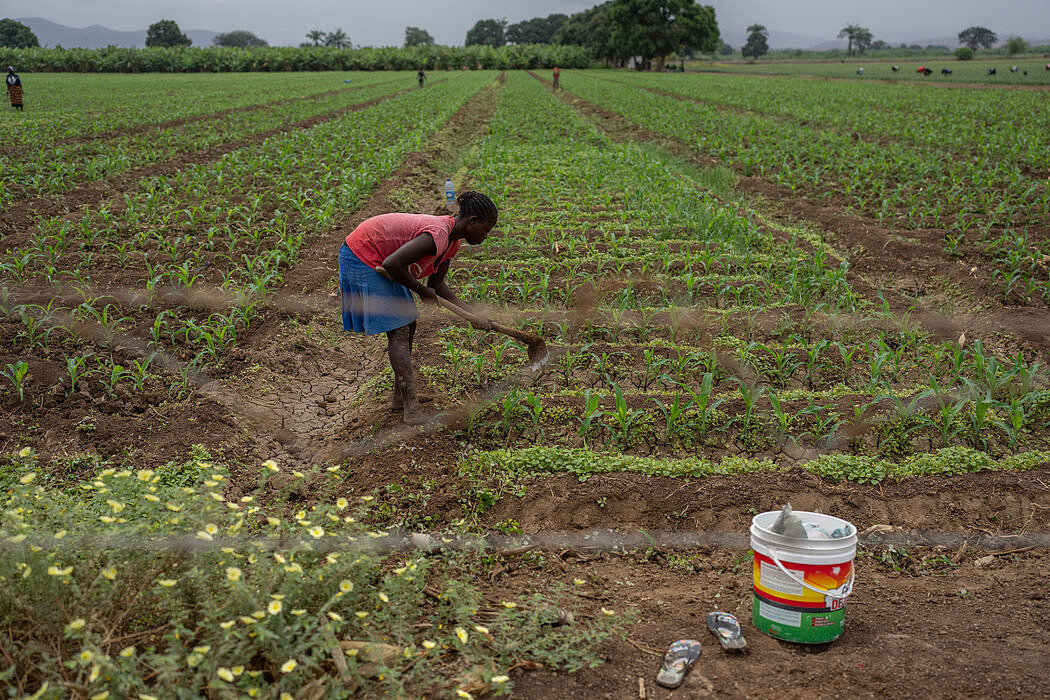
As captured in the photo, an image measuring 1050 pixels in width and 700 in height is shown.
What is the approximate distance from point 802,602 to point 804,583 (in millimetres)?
78

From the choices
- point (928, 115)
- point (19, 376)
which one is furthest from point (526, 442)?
point (928, 115)

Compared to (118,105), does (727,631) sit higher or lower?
lower

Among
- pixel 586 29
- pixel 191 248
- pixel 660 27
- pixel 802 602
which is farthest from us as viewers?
pixel 586 29

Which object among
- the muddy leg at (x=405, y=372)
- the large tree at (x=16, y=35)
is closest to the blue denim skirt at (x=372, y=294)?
the muddy leg at (x=405, y=372)

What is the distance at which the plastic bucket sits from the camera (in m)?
2.60

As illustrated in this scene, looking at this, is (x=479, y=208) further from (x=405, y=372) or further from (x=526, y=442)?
(x=526, y=442)

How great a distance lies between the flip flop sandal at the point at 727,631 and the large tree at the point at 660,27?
68.0 m

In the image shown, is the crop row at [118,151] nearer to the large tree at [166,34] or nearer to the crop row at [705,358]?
the crop row at [705,358]

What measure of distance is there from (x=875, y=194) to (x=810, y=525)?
9036 mm

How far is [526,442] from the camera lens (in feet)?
14.0

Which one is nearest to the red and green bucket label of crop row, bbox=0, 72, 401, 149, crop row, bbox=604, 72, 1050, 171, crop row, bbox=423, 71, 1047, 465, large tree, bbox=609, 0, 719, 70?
crop row, bbox=423, 71, 1047, 465

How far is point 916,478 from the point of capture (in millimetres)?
3789

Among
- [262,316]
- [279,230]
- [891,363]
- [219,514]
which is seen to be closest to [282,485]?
[219,514]

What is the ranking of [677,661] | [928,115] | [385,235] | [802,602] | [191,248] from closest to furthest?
[677,661], [802,602], [385,235], [191,248], [928,115]
